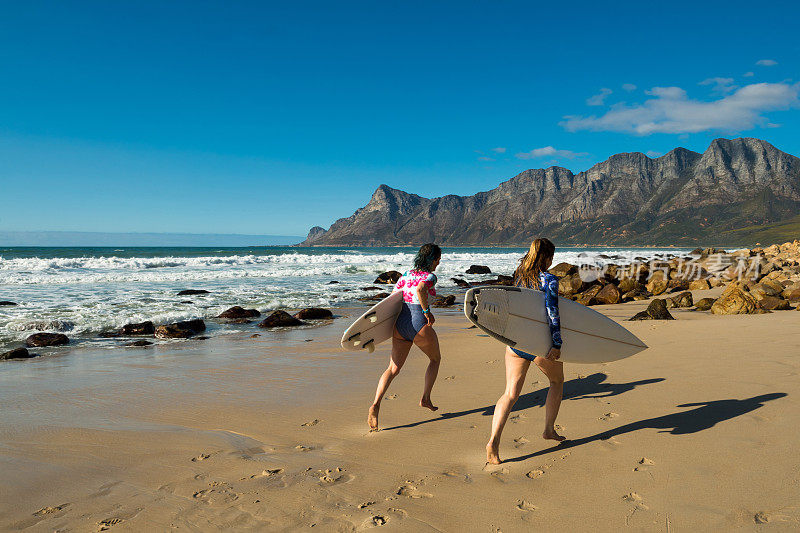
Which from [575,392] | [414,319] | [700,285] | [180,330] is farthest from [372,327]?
[700,285]

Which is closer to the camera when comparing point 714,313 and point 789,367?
point 789,367

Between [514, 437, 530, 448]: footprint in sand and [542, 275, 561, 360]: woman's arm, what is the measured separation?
2.91 ft

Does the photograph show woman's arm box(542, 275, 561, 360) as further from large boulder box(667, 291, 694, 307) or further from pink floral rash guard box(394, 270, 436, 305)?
large boulder box(667, 291, 694, 307)

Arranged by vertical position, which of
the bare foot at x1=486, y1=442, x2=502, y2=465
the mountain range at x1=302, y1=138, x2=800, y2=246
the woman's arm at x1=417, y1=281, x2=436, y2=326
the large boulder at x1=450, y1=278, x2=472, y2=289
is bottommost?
the large boulder at x1=450, y1=278, x2=472, y2=289

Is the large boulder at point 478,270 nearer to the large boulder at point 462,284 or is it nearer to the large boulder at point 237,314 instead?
the large boulder at point 462,284

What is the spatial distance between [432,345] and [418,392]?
138 cm

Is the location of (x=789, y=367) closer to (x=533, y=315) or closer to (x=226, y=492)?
(x=533, y=315)

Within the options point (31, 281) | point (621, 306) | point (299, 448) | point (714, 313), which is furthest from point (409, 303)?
point (31, 281)

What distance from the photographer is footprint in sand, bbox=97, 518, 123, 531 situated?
271 cm

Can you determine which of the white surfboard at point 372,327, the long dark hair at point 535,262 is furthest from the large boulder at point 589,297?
the long dark hair at point 535,262

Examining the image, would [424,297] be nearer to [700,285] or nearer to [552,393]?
[552,393]

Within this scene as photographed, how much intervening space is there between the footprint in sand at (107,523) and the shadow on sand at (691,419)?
106 inches

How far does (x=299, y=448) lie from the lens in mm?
3926

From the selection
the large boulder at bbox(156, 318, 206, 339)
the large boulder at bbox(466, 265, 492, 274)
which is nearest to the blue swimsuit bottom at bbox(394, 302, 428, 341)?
the large boulder at bbox(156, 318, 206, 339)
